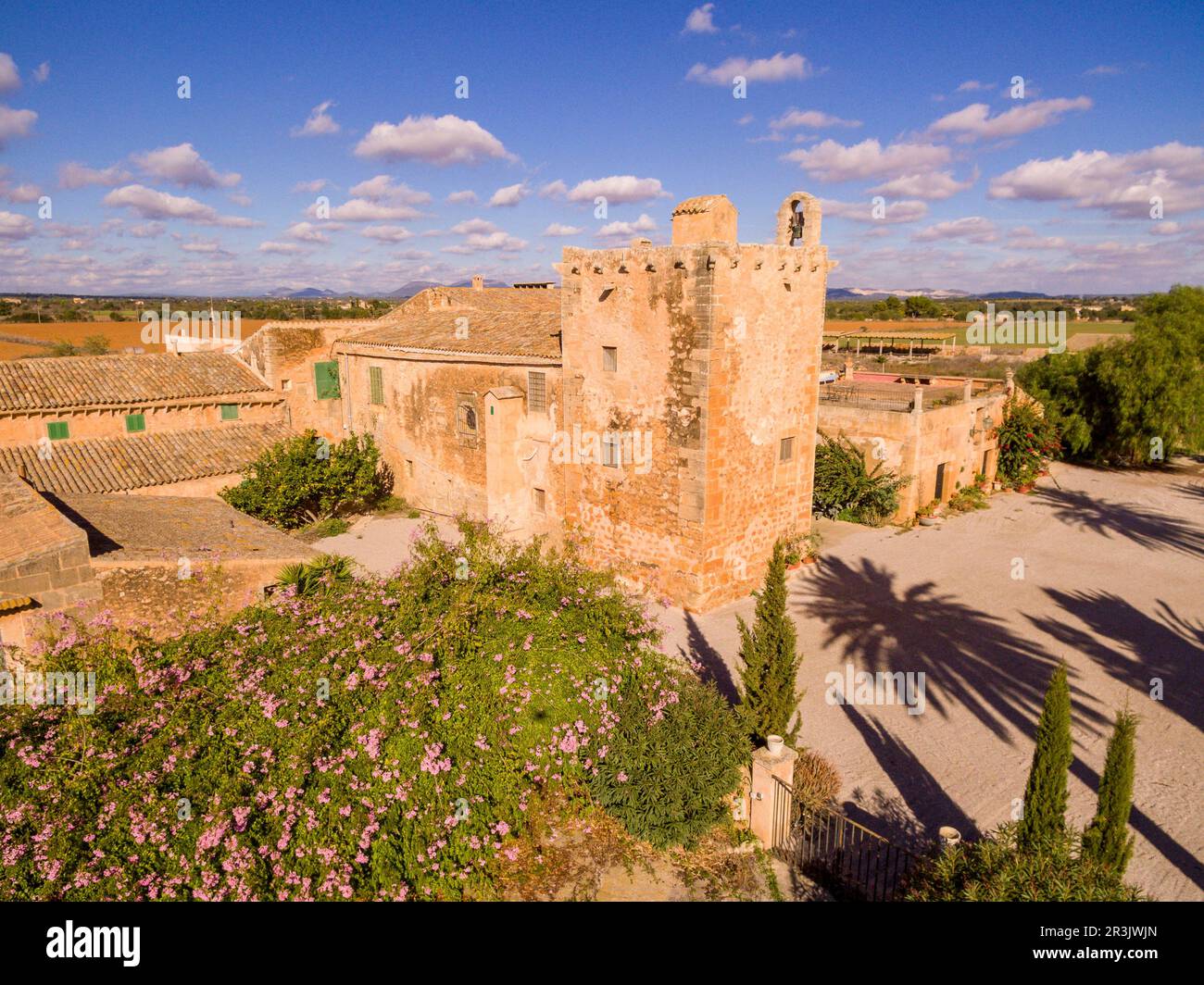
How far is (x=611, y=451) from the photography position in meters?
17.3

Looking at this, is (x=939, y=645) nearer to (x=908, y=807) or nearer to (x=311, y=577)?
(x=908, y=807)

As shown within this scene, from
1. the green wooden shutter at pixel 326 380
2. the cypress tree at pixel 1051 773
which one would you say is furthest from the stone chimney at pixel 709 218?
the green wooden shutter at pixel 326 380

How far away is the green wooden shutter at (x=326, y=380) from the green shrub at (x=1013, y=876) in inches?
922

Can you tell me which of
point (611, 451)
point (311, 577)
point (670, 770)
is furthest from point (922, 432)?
point (311, 577)

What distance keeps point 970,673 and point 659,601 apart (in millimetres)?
6349

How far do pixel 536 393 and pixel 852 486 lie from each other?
1017cm

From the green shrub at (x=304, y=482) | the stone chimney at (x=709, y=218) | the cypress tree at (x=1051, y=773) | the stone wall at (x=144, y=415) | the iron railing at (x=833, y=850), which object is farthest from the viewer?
the green shrub at (x=304, y=482)

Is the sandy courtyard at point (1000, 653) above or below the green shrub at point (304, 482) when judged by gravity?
below

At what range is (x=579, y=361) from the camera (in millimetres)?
17453

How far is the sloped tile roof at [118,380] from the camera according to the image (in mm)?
20078

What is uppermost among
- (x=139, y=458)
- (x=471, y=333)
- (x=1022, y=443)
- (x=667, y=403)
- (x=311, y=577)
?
(x=471, y=333)

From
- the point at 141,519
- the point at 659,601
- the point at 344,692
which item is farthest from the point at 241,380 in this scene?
the point at 344,692

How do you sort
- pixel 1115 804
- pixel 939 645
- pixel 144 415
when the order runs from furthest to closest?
pixel 144 415 → pixel 939 645 → pixel 1115 804

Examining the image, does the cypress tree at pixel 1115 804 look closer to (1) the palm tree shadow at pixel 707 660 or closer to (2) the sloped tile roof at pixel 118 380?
(1) the palm tree shadow at pixel 707 660
